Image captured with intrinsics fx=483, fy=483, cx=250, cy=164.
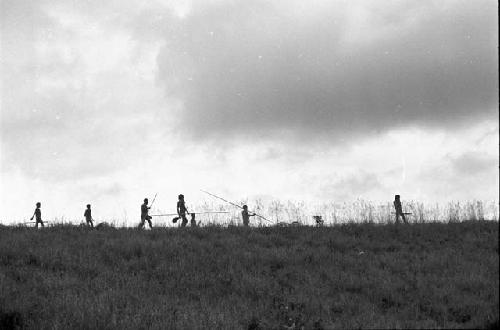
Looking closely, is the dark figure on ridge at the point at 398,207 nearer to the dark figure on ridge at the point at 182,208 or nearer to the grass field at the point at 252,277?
the grass field at the point at 252,277

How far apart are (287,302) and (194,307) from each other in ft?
6.07

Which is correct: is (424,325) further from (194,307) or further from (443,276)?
(194,307)

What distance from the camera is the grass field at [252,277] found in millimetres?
8602

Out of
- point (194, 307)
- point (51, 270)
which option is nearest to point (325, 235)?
point (194, 307)

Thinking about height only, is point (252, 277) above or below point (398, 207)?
below

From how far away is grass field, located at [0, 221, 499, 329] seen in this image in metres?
8.60

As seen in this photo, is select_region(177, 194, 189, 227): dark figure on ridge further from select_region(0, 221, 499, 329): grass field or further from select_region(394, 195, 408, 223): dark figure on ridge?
select_region(394, 195, 408, 223): dark figure on ridge

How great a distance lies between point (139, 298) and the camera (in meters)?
9.64

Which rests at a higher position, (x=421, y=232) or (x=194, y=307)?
(x=421, y=232)

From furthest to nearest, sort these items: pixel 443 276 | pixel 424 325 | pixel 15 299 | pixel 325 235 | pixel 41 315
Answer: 1. pixel 325 235
2. pixel 443 276
3. pixel 15 299
4. pixel 41 315
5. pixel 424 325

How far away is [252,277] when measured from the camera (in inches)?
436

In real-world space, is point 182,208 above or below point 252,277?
above

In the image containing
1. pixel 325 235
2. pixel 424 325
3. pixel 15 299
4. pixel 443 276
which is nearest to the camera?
pixel 424 325

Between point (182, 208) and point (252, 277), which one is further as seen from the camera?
point (182, 208)
